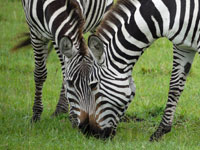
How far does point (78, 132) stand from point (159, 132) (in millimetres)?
1129

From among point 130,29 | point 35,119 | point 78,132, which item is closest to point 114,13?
point 130,29

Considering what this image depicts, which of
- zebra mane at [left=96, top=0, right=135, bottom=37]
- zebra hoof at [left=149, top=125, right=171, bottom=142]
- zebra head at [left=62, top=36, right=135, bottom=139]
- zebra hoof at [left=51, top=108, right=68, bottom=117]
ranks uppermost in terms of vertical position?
zebra mane at [left=96, top=0, right=135, bottom=37]

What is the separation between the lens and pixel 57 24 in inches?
246

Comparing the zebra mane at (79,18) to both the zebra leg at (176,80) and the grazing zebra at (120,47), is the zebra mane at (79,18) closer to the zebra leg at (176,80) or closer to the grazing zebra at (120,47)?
the grazing zebra at (120,47)

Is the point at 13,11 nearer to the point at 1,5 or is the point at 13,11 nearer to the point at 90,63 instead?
the point at 1,5

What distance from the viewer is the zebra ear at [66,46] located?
5695 mm

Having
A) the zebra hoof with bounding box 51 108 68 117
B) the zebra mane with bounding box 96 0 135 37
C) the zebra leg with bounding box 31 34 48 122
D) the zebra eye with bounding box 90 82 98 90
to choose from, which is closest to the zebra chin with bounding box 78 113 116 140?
the zebra eye with bounding box 90 82 98 90

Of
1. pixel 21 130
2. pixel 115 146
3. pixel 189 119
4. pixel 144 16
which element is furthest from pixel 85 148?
pixel 189 119

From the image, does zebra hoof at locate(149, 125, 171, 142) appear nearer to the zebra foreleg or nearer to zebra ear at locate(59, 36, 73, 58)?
zebra ear at locate(59, 36, 73, 58)

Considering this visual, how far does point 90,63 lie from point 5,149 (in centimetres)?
148

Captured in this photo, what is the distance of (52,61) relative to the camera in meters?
10.8

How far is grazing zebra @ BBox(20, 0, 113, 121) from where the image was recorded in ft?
20.1

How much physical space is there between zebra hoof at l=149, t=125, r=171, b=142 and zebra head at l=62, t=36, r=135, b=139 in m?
0.68

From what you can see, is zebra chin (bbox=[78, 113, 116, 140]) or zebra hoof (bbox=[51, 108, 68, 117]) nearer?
zebra chin (bbox=[78, 113, 116, 140])
